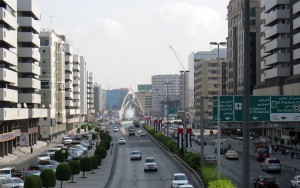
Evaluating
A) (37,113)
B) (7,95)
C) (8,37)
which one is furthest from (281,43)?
(7,95)

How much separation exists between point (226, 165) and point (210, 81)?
131280 mm

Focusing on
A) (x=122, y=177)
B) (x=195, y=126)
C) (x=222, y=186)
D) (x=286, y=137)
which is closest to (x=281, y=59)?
(x=286, y=137)

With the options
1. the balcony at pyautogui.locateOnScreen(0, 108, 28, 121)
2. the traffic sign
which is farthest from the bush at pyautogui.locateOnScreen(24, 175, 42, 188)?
the balcony at pyautogui.locateOnScreen(0, 108, 28, 121)

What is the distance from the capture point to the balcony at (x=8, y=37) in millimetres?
73625

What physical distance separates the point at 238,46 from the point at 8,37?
82.4m

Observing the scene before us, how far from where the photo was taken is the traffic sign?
4853 cm

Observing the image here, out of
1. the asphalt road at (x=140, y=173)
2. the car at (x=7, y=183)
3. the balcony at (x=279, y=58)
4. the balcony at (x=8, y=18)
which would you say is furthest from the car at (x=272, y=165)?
the balcony at (x=279, y=58)

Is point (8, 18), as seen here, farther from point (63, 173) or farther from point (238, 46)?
point (238, 46)

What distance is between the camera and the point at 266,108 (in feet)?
160

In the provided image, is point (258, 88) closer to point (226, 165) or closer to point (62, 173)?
point (226, 165)

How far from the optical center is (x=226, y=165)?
6806cm

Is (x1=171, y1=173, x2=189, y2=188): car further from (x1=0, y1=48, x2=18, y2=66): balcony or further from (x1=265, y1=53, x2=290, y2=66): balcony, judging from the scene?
(x1=265, y1=53, x2=290, y2=66): balcony

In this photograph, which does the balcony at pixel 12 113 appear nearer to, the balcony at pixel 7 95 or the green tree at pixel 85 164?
the balcony at pixel 7 95

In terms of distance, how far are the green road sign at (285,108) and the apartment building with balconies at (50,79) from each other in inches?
3120
